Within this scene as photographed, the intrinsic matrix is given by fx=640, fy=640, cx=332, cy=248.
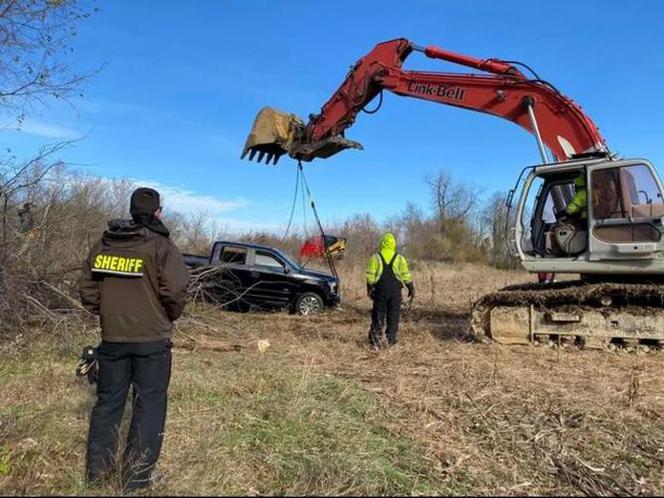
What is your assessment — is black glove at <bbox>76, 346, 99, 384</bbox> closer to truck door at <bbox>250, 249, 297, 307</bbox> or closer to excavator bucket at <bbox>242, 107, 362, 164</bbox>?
excavator bucket at <bbox>242, 107, 362, 164</bbox>

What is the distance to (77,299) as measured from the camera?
29.7 ft

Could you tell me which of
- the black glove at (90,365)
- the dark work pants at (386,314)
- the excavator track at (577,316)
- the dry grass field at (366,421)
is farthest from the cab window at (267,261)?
the black glove at (90,365)

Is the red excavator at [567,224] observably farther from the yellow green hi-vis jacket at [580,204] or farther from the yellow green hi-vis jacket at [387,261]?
the yellow green hi-vis jacket at [387,261]

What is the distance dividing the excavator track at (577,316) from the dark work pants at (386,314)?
1.31 m

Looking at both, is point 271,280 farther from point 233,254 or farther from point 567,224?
point 567,224

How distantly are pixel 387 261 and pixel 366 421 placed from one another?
442 cm

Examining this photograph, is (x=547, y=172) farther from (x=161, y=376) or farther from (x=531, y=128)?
(x=161, y=376)

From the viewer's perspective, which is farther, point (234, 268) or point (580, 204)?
point (234, 268)

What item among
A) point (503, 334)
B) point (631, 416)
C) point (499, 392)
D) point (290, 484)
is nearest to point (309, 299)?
point (503, 334)

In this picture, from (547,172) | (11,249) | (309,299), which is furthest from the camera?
(309,299)

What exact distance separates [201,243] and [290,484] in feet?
69.4

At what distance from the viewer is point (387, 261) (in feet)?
31.4

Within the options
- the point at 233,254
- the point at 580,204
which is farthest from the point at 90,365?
the point at 233,254

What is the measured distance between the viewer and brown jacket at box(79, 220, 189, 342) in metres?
4.23
